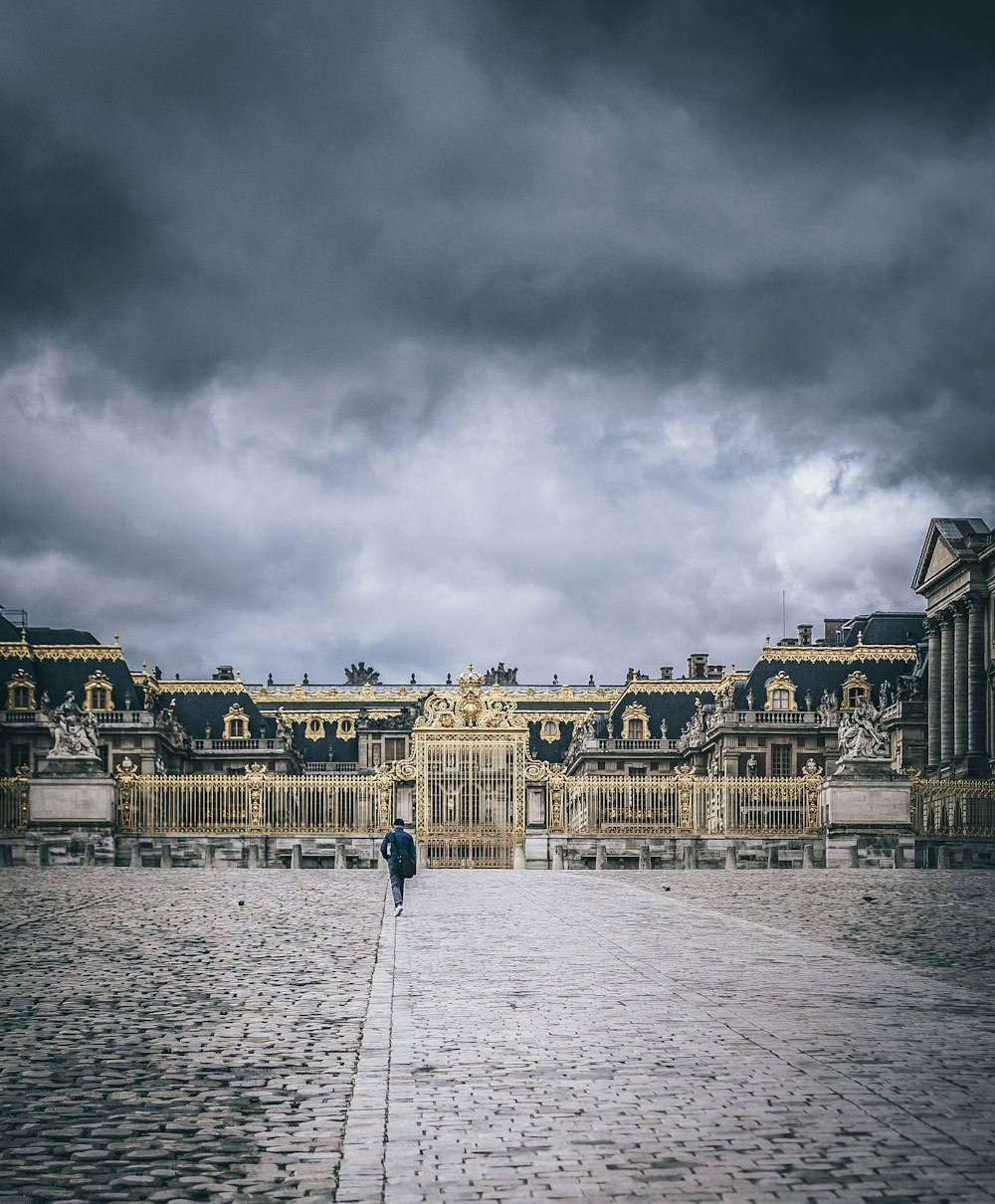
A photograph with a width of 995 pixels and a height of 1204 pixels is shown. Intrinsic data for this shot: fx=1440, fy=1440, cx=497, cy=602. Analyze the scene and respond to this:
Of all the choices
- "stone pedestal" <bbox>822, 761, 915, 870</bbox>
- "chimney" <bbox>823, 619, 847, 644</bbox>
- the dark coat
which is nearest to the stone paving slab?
the dark coat

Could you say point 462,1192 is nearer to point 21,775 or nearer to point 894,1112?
point 894,1112

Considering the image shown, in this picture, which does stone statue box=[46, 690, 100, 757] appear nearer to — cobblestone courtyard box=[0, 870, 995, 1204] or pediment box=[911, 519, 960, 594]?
cobblestone courtyard box=[0, 870, 995, 1204]

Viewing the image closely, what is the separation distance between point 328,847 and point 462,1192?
3113 centimetres

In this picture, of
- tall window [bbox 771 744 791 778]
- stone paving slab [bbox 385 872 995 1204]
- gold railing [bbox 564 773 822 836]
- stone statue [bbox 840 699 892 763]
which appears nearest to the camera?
stone paving slab [bbox 385 872 995 1204]

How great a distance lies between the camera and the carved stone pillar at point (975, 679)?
206 feet

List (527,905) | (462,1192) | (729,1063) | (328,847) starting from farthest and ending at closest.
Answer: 1. (328,847)
2. (527,905)
3. (729,1063)
4. (462,1192)

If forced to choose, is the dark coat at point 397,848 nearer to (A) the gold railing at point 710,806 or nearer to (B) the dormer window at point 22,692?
(A) the gold railing at point 710,806

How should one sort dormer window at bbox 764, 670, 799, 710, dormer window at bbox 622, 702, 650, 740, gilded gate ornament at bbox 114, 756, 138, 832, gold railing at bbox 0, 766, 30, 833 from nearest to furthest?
1. gilded gate ornament at bbox 114, 756, 138, 832
2. gold railing at bbox 0, 766, 30, 833
3. dormer window at bbox 764, 670, 799, 710
4. dormer window at bbox 622, 702, 650, 740

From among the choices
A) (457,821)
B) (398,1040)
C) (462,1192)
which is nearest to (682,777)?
(457,821)

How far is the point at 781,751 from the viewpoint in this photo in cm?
7900

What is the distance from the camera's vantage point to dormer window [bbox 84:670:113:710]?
7956cm

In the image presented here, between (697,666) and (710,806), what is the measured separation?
64.2m

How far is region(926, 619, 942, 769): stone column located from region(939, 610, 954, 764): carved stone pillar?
0.30 metres

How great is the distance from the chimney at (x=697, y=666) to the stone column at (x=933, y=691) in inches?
1273
